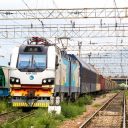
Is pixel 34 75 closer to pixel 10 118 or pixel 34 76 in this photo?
pixel 34 76

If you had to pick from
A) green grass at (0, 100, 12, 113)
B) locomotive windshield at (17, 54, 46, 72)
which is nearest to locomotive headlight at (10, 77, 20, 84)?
locomotive windshield at (17, 54, 46, 72)

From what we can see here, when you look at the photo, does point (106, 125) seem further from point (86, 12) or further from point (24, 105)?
point (86, 12)

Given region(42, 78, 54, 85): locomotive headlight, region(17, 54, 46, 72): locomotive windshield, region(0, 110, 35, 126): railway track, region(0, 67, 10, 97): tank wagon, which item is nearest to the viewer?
region(0, 110, 35, 126): railway track

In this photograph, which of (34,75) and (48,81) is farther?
(34,75)

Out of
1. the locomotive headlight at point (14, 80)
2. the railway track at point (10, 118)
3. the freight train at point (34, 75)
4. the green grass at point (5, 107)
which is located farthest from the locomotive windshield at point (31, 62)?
the green grass at point (5, 107)

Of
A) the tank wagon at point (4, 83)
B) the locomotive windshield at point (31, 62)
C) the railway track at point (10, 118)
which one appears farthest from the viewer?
the tank wagon at point (4, 83)

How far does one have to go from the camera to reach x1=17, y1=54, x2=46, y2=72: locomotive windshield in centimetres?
2078

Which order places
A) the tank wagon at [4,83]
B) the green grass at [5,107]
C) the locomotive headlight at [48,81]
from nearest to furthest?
the locomotive headlight at [48,81] → the green grass at [5,107] → the tank wagon at [4,83]

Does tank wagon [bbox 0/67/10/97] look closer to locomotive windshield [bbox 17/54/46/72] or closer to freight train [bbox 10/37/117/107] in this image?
freight train [bbox 10/37/117/107]

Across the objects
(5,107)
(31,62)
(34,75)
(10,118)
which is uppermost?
(31,62)

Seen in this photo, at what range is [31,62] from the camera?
21.0 meters

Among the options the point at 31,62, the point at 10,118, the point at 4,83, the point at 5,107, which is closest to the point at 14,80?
the point at 31,62

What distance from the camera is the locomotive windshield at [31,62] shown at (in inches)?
818

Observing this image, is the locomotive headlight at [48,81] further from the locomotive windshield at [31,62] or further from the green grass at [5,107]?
the green grass at [5,107]
